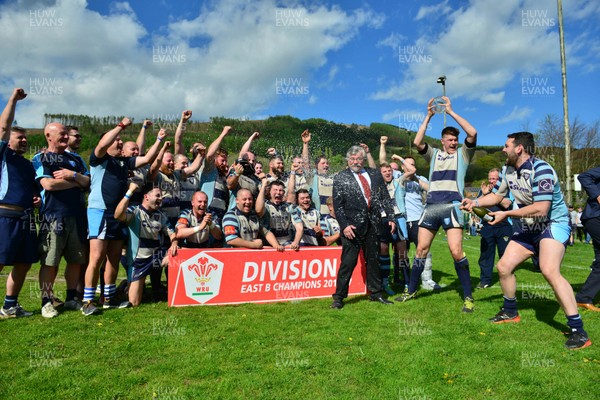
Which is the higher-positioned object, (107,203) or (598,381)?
(107,203)

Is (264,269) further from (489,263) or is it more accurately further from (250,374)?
(489,263)

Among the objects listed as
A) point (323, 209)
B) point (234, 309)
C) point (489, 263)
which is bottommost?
point (234, 309)

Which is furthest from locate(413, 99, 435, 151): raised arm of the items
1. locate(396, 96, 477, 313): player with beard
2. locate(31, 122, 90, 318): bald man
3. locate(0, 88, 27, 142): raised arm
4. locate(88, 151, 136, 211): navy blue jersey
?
locate(0, 88, 27, 142): raised arm

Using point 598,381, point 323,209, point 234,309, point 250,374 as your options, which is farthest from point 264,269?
point 598,381

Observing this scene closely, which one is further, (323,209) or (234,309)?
(323,209)

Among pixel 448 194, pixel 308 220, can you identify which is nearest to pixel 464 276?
pixel 448 194

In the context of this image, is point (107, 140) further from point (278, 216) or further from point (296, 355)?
point (296, 355)

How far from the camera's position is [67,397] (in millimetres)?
3057

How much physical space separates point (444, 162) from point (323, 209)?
9.35 ft

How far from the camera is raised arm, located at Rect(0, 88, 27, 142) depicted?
475cm

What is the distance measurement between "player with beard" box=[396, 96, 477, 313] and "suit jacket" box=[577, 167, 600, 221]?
190cm

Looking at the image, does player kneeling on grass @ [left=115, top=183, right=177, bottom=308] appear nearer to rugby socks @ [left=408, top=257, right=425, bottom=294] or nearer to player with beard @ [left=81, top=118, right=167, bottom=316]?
player with beard @ [left=81, top=118, right=167, bottom=316]

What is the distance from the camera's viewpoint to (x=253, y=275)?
628 cm

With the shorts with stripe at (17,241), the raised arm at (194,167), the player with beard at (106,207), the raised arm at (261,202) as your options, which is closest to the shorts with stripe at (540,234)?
the raised arm at (261,202)
